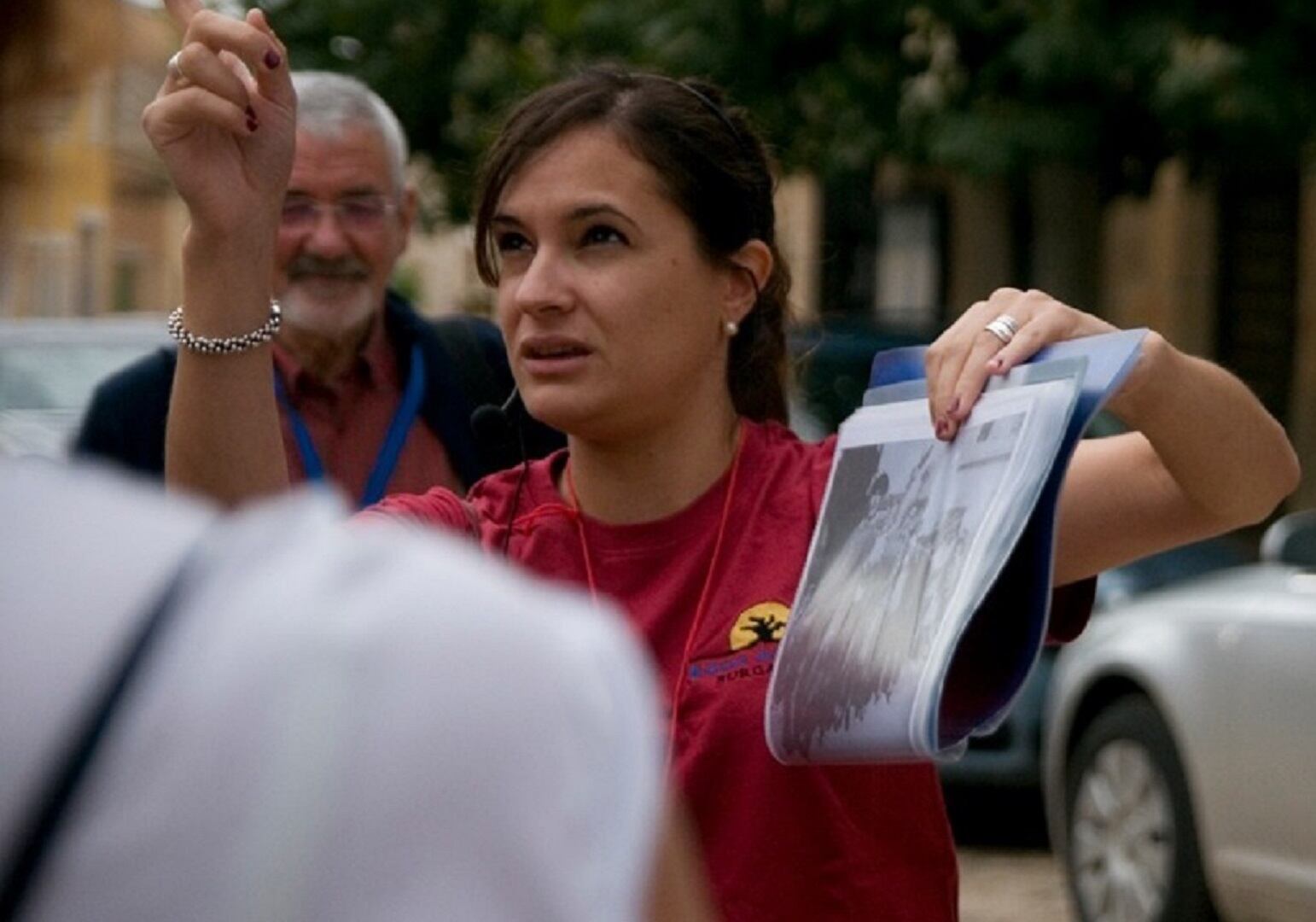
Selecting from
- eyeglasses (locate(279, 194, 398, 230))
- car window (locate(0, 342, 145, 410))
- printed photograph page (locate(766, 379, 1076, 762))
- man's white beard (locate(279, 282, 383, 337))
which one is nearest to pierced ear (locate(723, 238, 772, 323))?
printed photograph page (locate(766, 379, 1076, 762))

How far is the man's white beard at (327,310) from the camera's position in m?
4.54

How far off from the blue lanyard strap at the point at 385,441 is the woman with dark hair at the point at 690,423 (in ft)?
3.25

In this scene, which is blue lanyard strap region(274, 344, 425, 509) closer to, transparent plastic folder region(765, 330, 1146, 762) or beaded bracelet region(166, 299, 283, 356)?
beaded bracelet region(166, 299, 283, 356)

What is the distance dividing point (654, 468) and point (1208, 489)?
0.56 meters

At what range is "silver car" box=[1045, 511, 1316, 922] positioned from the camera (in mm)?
7078

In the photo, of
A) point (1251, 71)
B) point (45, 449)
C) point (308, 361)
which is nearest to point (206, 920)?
point (308, 361)

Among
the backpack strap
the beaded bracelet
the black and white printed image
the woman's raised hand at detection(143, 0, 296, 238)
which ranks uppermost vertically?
the woman's raised hand at detection(143, 0, 296, 238)

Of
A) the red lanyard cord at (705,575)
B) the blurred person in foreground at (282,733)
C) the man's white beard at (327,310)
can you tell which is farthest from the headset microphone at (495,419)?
the blurred person in foreground at (282,733)

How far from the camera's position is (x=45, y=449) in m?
7.64

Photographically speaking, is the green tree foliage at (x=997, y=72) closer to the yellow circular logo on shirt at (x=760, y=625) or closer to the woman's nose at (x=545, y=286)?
the woman's nose at (x=545, y=286)

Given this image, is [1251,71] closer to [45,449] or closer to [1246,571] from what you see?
[1246,571]

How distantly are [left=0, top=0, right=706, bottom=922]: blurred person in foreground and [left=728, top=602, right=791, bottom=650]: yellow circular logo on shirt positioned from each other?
1.56 m

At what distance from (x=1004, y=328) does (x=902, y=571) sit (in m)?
0.30

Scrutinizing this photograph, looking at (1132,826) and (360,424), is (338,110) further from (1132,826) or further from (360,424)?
(1132,826)
